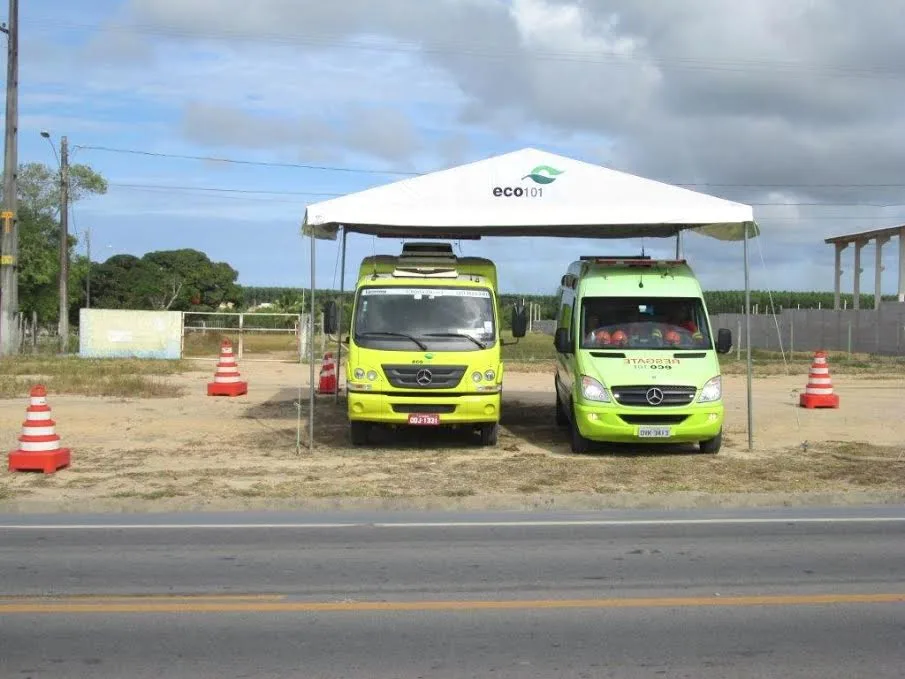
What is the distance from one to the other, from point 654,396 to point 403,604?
7.40m

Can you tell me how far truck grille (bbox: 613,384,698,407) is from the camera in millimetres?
13500

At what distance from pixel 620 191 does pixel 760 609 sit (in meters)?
8.92

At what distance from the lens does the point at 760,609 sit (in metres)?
6.62

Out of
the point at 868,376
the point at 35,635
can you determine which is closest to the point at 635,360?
the point at 35,635

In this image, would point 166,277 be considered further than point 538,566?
Yes

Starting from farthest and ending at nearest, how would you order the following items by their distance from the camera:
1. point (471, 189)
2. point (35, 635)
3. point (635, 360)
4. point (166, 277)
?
point (166, 277) → point (471, 189) → point (635, 360) → point (35, 635)

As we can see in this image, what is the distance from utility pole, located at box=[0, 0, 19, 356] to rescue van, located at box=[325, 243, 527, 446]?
78.1ft

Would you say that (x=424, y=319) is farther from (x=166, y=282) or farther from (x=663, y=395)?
(x=166, y=282)

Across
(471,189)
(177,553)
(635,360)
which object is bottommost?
(177,553)

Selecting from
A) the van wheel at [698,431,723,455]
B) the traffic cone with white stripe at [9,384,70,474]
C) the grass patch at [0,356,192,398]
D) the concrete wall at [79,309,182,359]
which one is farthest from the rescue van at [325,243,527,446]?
the concrete wall at [79,309,182,359]

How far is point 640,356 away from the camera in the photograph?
1391 centimetres

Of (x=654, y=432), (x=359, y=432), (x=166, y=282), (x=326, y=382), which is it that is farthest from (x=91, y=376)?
(x=166, y=282)

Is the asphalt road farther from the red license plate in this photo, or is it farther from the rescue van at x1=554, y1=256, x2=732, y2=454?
the red license plate

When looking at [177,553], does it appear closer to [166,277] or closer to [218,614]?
[218,614]
